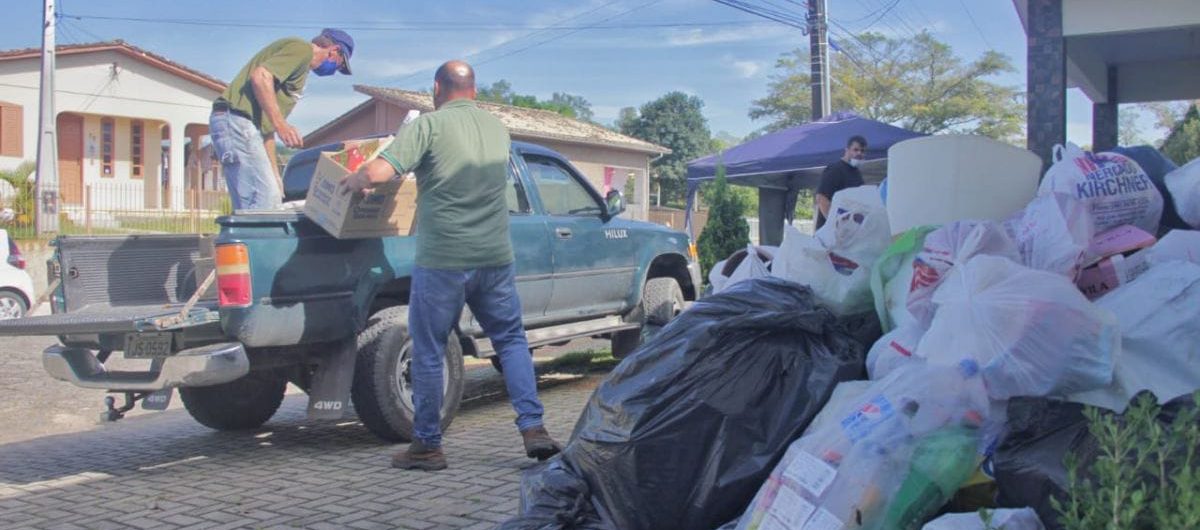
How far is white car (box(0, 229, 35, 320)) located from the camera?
11.4 metres

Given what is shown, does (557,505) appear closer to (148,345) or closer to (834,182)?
(148,345)

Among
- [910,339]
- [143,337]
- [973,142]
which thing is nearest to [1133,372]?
[910,339]

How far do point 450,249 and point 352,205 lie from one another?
2.08 feet

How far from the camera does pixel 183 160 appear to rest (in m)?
30.8

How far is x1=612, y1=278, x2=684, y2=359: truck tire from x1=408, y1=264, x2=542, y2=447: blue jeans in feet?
7.96

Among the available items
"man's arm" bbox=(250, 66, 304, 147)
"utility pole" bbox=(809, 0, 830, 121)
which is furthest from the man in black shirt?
"utility pole" bbox=(809, 0, 830, 121)

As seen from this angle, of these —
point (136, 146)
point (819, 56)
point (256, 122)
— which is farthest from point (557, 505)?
point (136, 146)

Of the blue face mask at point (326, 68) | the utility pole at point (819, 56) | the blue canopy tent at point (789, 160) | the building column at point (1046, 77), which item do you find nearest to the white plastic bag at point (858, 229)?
the blue face mask at point (326, 68)

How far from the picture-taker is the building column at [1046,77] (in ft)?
23.7

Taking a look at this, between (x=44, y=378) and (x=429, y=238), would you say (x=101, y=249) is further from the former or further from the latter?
(x=44, y=378)

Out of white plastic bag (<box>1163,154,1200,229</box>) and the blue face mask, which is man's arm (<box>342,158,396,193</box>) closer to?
the blue face mask

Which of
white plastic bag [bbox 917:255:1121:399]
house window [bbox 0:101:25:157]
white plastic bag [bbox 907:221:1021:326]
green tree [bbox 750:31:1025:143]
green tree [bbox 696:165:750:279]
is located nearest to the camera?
white plastic bag [bbox 917:255:1121:399]

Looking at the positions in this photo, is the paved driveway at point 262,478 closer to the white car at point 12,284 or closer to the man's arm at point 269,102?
the man's arm at point 269,102

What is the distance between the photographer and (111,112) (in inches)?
1110
